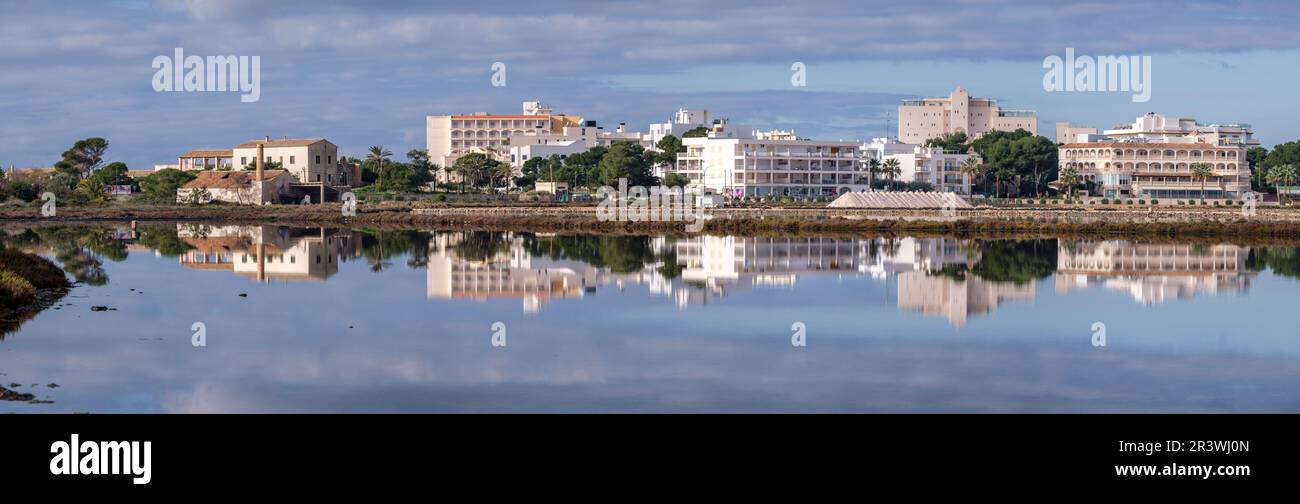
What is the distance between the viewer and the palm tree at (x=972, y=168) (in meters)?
117

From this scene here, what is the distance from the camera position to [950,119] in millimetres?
172750

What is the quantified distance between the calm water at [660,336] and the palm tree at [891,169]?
75673 millimetres

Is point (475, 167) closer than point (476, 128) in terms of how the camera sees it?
Yes

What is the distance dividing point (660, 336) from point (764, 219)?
143 ft

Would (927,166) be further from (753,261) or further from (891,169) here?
(753,261)

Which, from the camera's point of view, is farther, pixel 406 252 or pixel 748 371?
pixel 406 252

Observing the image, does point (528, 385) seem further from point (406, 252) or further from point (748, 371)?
point (406, 252)

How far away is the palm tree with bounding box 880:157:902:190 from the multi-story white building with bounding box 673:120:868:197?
3.07m

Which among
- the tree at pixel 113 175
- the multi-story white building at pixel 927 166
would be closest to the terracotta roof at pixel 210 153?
the tree at pixel 113 175

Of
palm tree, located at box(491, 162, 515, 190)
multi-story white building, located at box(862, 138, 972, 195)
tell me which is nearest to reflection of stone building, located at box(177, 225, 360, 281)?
palm tree, located at box(491, 162, 515, 190)

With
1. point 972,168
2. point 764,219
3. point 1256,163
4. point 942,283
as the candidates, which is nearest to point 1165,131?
point 1256,163
